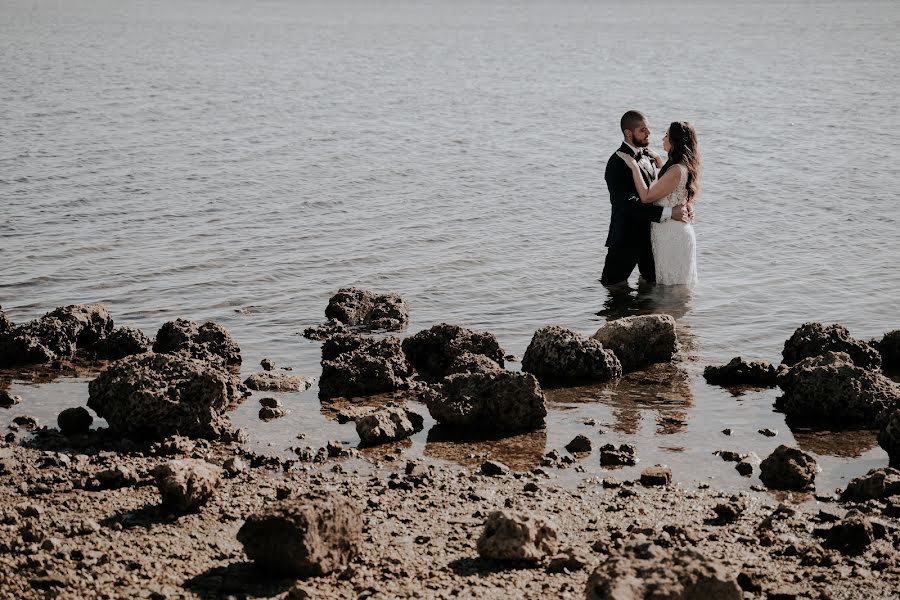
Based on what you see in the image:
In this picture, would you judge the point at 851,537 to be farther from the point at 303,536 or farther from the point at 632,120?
the point at 632,120

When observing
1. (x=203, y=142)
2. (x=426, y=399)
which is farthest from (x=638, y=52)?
(x=426, y=399)

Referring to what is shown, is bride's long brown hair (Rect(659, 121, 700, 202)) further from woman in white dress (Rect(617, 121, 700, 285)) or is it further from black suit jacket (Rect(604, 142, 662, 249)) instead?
black suit jacket (Rect(604, 142, 662, 249))

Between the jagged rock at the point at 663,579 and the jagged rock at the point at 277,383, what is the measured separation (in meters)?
5.80

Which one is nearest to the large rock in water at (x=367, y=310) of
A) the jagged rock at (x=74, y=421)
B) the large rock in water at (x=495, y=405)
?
the large rock in water at (x=495, y=405)

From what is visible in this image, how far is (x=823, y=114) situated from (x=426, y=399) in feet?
94.1

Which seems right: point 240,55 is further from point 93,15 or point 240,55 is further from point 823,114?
point 93,15

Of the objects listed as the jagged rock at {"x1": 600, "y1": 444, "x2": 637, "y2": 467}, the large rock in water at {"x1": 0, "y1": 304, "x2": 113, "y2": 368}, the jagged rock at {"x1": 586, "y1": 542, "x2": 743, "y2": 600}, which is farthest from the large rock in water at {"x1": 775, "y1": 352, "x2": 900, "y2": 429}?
the large rock in water at {"x1": 0, "y1": 304, "x2": 113, "y2": 368}

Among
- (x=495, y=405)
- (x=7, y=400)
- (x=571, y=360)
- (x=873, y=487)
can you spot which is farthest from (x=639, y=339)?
(x=7, y=400)

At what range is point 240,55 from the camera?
57844 millimetres

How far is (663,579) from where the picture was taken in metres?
6.26

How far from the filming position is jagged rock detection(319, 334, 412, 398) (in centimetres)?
1147

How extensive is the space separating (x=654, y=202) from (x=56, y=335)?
7.58 meters

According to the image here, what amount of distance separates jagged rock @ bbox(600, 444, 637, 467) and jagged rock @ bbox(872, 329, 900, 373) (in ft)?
14.3

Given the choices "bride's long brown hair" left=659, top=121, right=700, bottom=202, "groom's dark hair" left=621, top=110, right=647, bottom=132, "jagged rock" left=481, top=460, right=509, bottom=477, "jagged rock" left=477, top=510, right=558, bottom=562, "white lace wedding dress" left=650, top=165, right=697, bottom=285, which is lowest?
"jagged rock" left=481, top=460, right=509, bottom=477
